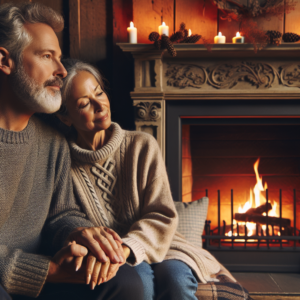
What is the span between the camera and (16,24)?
42.9 inches

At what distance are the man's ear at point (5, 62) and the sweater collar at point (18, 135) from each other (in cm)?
21

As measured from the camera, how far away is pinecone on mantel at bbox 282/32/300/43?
1.66 meters

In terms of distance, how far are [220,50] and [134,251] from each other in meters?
1.20

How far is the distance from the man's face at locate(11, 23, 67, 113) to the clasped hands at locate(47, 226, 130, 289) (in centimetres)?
52

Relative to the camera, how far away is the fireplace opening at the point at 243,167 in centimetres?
213

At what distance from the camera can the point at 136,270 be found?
105 cm

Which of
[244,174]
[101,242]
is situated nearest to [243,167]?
[244,174]

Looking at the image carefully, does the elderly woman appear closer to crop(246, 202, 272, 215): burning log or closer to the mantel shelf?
the mantel shelf

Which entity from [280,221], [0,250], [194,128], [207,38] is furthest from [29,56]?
[280,221]

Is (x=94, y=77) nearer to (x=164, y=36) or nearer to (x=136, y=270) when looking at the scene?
(x=164, y=36)

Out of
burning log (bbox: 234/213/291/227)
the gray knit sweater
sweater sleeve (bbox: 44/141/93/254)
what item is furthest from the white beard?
burning log (bbox: 234/213/291/227)

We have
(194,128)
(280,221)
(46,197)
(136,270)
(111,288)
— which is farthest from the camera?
(194,128)

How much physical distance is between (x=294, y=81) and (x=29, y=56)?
1.43 metres

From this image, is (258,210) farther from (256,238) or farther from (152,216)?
(152,216)
